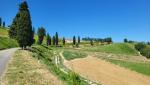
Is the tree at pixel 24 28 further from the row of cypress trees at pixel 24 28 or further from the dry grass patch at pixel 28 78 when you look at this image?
the dry grass patch at pixel 28 78

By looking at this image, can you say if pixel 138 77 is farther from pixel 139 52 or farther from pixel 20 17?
pixel 139 52

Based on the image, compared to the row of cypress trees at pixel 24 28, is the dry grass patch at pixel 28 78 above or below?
below

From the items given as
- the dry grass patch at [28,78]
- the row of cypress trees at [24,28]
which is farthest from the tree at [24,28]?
the dry grass patch at [28,78]

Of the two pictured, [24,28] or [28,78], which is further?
[24,28]

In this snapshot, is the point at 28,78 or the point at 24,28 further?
the point at 24,28

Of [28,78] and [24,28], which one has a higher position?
[24,28]

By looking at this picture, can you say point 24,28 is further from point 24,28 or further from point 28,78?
point 28,78

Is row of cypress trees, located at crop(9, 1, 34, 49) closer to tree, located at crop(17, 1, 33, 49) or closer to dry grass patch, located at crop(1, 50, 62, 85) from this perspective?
tree, located at crop(17, 1, 33, 49)

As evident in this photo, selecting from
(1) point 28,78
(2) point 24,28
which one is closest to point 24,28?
(2) point 24,28

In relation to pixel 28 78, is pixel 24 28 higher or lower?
higher

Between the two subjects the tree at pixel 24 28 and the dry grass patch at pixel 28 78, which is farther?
the tree at pixel 24 28

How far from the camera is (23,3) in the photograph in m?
74.1

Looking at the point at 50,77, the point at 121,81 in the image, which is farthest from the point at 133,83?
the point at 50,77

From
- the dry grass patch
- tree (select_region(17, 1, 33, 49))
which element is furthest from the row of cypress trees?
the dry grass patch
